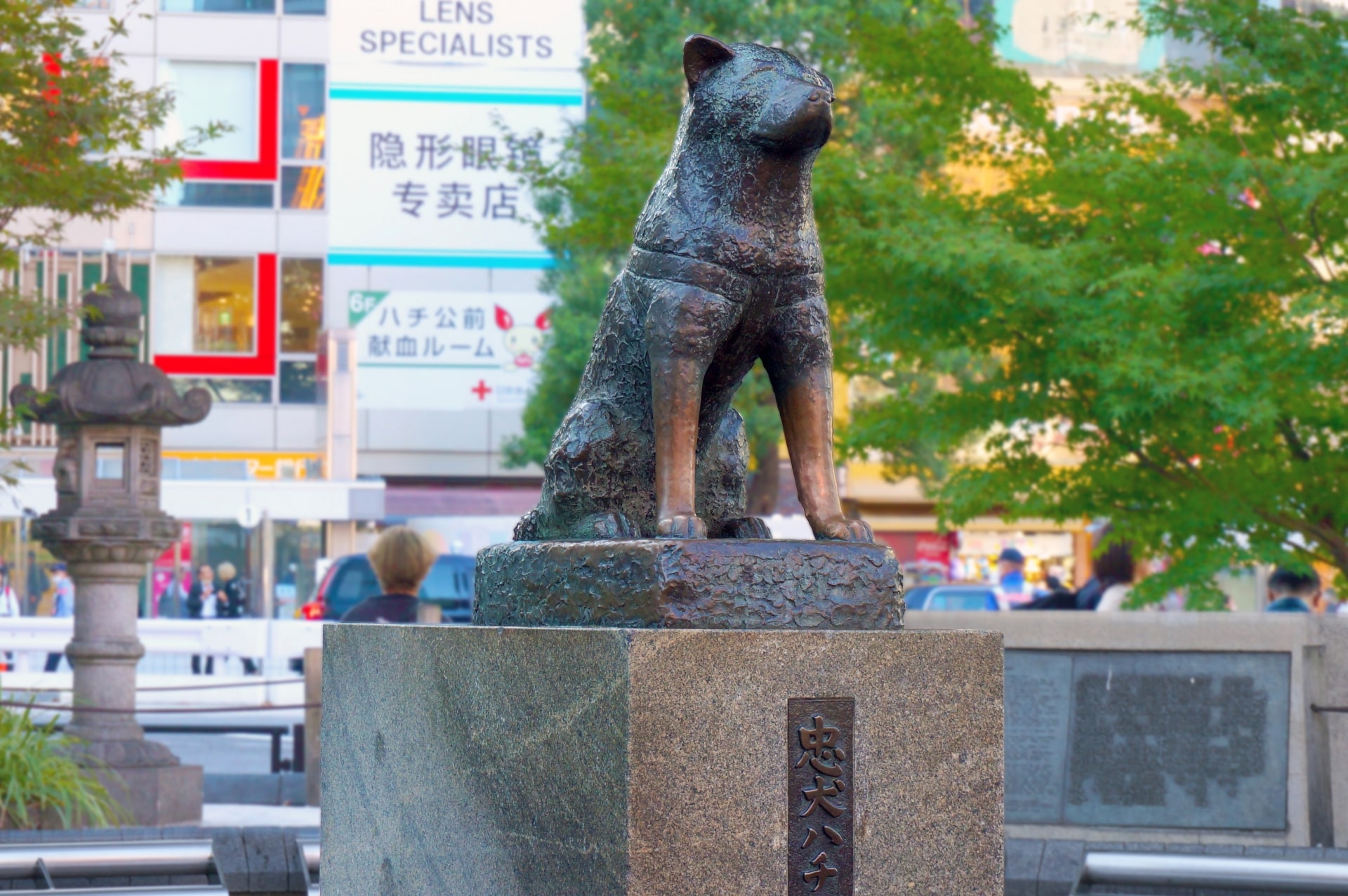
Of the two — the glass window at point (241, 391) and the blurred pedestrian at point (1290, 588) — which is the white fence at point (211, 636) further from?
the glass window at point (241, 391)

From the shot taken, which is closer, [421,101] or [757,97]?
[757,97]

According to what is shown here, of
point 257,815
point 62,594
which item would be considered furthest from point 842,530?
point 62,594

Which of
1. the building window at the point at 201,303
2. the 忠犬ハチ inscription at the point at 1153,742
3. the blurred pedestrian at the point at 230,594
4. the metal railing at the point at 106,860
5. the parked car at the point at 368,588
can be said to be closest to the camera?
the metal railing at the point at 106,860

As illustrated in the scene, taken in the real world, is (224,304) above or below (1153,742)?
above

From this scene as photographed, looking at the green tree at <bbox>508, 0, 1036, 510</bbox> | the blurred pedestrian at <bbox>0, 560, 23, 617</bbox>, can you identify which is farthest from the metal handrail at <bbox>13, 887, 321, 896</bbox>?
the blurred pedestrian at <bbox>0, 560, 23, 617</bbox>

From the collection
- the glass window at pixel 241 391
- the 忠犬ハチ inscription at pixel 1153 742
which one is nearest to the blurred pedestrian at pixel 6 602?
the glass window at pixel 241 391

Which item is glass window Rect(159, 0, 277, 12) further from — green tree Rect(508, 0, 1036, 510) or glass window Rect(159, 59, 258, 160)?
green tree Rect(508, 0, 1036, 510)

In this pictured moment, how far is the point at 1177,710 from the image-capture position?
728 cm

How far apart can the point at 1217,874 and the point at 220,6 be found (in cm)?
2580

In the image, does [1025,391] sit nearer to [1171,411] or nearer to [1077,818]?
[1171,411]

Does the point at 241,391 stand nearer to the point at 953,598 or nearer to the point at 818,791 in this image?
the point at 953,598

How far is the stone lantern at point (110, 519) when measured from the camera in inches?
386

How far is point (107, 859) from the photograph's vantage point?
4984 millimetres

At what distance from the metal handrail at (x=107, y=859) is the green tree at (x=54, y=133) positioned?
492 centimetres
